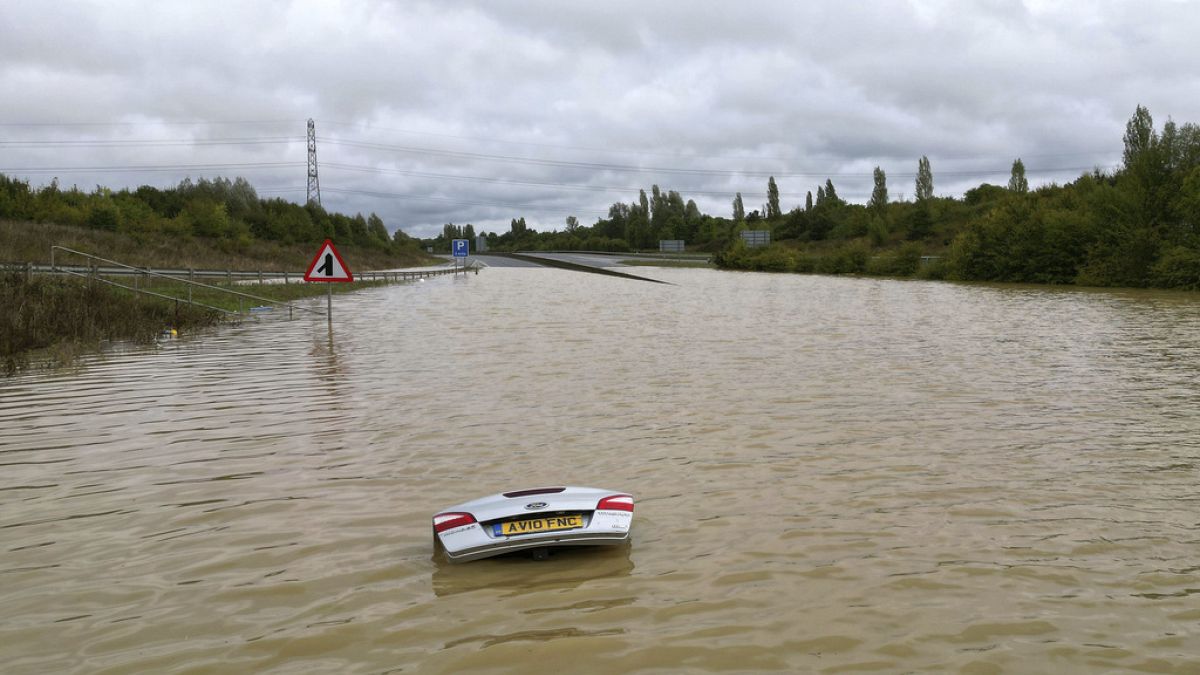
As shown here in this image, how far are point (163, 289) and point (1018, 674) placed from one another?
32.7 m

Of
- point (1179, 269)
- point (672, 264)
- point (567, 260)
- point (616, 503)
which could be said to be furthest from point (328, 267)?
point (567, 260)

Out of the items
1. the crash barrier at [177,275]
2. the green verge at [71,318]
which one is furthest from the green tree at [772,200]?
the green verge at [71,318]

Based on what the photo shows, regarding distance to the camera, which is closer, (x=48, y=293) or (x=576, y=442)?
(x=576, y=442)

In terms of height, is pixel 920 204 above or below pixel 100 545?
above

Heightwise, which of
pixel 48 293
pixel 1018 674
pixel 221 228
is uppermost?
pixel 221 228

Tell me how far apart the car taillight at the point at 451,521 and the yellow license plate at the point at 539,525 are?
0.20m

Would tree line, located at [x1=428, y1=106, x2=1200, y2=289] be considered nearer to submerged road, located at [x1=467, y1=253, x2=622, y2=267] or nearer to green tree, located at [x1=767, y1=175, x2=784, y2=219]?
submerged road, located at [x1=467, y1=253, x2=622, y2=267]

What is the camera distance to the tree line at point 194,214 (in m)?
60.5

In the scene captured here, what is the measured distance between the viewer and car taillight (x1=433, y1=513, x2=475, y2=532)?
5988 mm

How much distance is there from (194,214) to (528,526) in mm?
78760

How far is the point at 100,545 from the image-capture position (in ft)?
20.9

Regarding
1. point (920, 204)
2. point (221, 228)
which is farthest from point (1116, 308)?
point (920, 204)

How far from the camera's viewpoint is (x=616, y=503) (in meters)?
6.30

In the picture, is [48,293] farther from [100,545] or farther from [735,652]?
[735,652]
